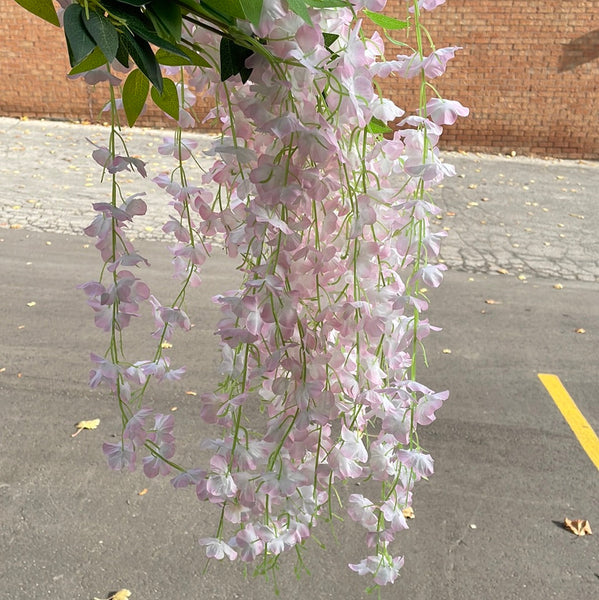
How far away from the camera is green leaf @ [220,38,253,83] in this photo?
2.93ft

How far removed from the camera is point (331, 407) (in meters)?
1.07

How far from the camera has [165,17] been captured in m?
0.83

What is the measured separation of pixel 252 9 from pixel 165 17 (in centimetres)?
10

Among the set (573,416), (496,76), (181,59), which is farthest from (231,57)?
(496,76)

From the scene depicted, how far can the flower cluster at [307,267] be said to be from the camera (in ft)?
3.12

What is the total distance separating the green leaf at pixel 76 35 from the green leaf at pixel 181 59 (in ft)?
0.56

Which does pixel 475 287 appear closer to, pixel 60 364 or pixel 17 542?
pixel 60 364

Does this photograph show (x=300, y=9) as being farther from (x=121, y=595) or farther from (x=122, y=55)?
(x=121, y=595)

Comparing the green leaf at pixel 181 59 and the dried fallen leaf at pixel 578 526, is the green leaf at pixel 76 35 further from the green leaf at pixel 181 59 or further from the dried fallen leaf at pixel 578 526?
the dried fallen leaf at pixel 578 526

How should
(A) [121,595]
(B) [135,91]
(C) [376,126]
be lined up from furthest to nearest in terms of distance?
(A) [121,595], (C) [376,126], (B) [135,91]

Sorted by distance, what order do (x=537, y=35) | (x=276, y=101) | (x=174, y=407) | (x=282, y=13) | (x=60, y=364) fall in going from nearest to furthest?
(x=282, y=13), (x=276, y=101), (x=174, y=407), (x=60, y=364), (x=537, y=35)

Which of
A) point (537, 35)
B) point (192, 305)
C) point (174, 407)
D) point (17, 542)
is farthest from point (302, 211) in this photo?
point (537, 35)

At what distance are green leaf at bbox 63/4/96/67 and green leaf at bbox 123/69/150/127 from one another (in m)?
0.21

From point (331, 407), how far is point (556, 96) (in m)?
11.5
